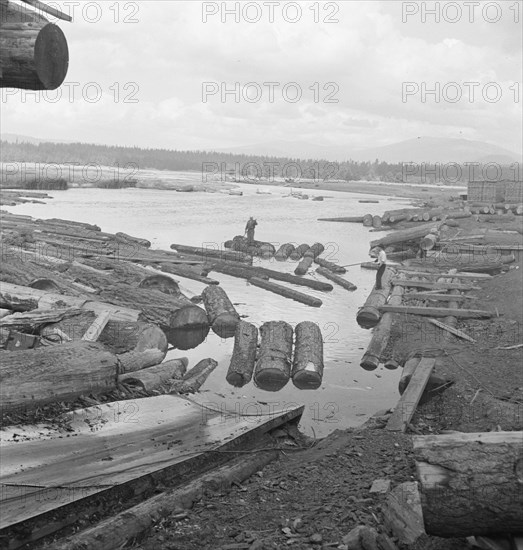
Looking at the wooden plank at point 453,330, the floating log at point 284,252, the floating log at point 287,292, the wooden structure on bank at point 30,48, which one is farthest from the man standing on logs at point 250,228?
the wooden structure on bank at point 30,48

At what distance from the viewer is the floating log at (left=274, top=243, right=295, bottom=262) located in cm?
2581

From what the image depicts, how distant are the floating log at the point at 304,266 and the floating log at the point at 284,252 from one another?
4.70ft

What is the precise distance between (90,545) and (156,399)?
347 cm

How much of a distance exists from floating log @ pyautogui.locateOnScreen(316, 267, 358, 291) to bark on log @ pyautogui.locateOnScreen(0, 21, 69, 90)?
57.9 ft

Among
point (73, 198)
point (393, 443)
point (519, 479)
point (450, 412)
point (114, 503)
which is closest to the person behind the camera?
point (519, 479)

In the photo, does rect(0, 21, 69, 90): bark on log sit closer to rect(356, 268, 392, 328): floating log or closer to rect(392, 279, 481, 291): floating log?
rect(356, 268, 392, 328): floating log

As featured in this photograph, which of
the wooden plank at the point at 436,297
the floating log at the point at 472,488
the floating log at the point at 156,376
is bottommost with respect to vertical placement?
the floating log at the point at 156,376

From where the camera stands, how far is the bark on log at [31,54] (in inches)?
116

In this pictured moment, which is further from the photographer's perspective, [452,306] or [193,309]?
[452,306]

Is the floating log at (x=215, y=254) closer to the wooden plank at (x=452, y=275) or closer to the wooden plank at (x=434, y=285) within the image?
the wooden plank at (x=452, y=275)

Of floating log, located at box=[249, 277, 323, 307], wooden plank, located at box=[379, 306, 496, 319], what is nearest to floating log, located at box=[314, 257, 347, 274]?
floating log, located at box=[249, 277, 323, 307]

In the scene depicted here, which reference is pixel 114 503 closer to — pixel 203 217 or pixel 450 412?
pixel 450 412

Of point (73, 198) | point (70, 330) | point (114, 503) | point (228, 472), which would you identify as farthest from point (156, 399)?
point (73, 198)

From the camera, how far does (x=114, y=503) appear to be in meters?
6.14
